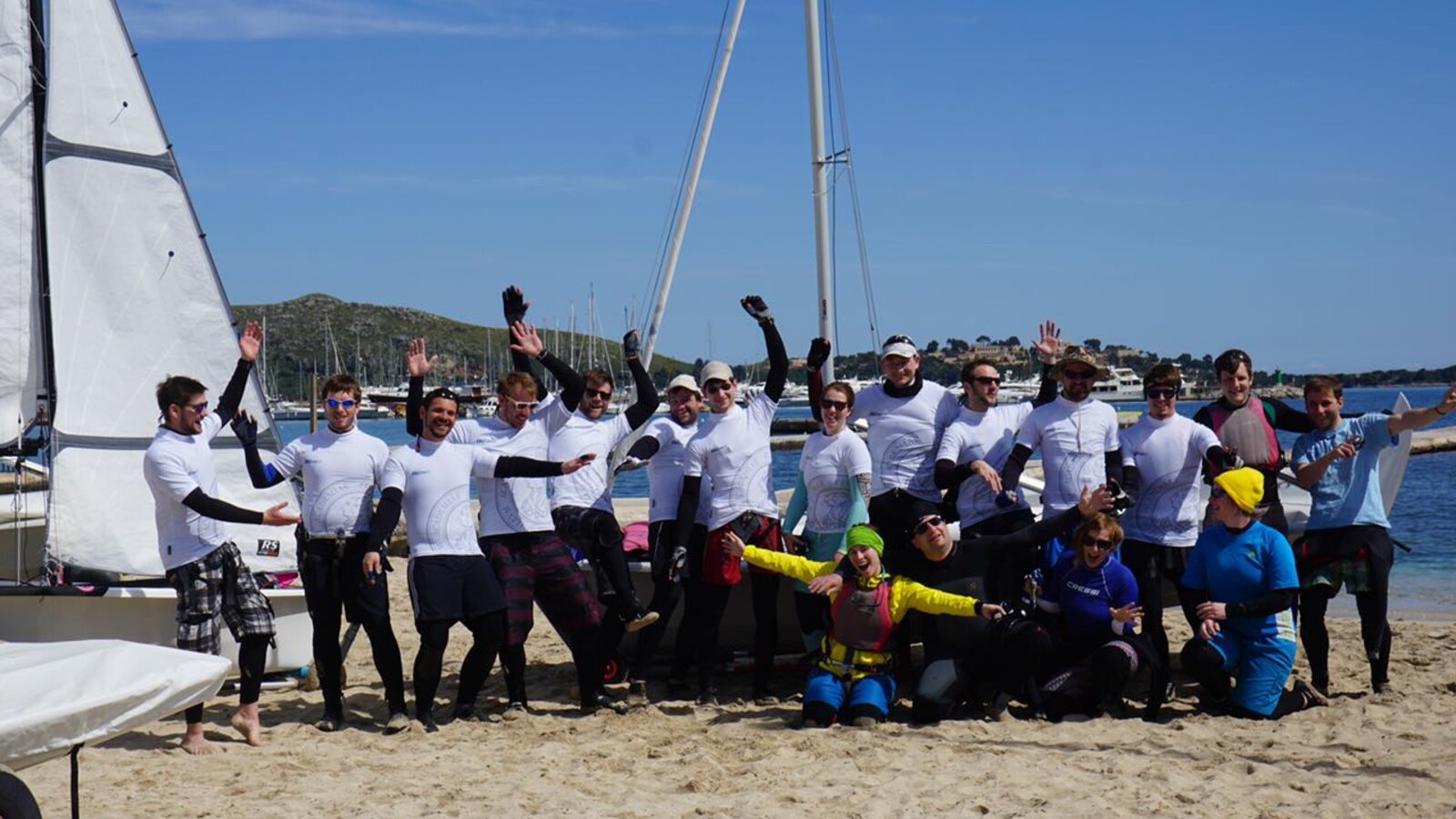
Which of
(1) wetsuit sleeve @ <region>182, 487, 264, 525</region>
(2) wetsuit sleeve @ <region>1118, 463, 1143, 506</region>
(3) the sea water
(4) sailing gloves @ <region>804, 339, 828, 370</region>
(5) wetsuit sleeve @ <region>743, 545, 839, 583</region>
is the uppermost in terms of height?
(4) sailing gloves @ <region>804, 339, 828, 370</region>

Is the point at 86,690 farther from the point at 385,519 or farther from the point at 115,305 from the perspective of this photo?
the point at 115,305

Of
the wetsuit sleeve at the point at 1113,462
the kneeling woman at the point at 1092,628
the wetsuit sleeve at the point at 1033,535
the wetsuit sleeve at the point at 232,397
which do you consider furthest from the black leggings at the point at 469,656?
the wetsuit sleeve at the point at 1113,462

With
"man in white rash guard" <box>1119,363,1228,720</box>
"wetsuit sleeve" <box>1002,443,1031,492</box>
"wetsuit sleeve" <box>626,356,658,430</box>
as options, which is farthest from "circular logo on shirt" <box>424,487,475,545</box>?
"man in white rash guard" <box>1119,363,1228,720</box>

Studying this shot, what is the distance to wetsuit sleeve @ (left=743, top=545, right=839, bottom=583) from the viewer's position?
7.32 meters

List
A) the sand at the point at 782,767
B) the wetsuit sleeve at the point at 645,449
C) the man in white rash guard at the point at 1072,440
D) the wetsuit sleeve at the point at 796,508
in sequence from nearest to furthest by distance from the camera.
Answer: the sand at the point at 782,767
the man in white rash guard at the point at 1072,440
the wetsuit sleeve at the point at 645,449
the wetsuit sleeve at the point at 796,508

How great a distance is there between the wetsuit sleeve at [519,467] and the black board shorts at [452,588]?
0.49m

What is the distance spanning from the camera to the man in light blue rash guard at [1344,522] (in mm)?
7504

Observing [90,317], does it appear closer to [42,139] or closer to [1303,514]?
[42,139]

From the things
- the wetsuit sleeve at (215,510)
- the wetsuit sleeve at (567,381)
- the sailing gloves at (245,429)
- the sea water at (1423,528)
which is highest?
the wetsuit sleeve at (567,381)

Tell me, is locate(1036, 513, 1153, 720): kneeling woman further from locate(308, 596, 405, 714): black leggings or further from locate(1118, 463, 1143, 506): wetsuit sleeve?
locate(308, 596, 405, 714): black leggings

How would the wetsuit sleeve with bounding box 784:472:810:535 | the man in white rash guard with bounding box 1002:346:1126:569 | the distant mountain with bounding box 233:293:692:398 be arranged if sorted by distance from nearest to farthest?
1. the man in white rash guard with bounding box 1002:346:1126:569
2. the wetsuit sleeve with bounding box 784:472:810:535
3. the distant mountain with bounding box 233:293:692:398

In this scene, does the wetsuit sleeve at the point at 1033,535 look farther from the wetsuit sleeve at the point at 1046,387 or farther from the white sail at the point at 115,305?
the white sail at the point at 115,305

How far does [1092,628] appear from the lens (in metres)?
7.29

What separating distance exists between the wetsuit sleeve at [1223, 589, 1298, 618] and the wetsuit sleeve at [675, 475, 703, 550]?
284 cm
